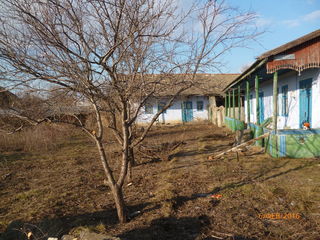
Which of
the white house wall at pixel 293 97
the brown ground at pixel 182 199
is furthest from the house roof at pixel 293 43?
the brown ground at pixel 182 199

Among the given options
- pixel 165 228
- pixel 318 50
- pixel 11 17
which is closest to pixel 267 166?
pixel 318 50

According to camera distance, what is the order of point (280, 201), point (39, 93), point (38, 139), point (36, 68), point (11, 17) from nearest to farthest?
point (11, 17) < point (36, 68) < point (39, 93) < point (280, 201) < point (38, 139)

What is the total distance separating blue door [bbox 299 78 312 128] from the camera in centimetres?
787

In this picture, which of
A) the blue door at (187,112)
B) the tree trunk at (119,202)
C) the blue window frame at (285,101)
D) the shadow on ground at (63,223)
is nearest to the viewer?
the shadow on ground at (63,223)

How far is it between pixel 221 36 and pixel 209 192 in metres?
3.33

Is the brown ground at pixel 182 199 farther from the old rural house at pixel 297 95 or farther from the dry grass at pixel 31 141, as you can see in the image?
the dry grass at pixel 31 141

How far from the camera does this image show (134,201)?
14.7 ft

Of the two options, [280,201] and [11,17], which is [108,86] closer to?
[11,17]

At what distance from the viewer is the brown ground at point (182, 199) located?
3.24 meters

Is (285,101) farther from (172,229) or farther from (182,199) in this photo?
(172,229)

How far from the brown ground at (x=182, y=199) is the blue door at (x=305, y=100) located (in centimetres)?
268

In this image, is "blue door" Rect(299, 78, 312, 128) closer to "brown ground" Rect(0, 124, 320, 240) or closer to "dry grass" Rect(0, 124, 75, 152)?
"brown ground" Rect(0, 124, 320, 240)

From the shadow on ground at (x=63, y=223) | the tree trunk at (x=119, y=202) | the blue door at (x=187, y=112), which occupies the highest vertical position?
the blue door at (x=187, y=112)

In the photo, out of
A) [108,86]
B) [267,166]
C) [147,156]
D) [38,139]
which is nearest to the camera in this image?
[108,86]
